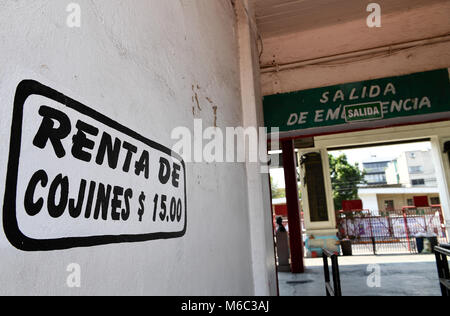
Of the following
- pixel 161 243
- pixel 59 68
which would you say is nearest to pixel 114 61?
pixel 59 68

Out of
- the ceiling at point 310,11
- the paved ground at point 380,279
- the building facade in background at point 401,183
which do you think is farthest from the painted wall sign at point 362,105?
the building facade in background at point 401,183

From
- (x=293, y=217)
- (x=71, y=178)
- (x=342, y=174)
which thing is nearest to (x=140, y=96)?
(x=71, y=178)

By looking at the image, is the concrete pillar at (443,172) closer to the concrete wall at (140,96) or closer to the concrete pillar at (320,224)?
the concrete pillar at (320,224)

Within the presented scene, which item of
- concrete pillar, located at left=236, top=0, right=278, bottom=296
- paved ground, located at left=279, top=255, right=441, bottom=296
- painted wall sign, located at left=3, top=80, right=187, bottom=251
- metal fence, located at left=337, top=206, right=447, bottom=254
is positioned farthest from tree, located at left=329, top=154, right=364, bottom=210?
painted wall sign, located at left=3, top=80, right=187, bottom=251

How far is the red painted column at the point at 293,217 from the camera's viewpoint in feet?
19.1

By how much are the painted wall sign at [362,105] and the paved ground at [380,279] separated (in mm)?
2180

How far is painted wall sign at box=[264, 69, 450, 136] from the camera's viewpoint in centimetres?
305

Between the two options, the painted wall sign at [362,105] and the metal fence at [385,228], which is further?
the metal fence at [385,228]

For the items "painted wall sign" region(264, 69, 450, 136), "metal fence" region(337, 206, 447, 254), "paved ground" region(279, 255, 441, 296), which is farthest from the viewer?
"metal fence" region(337, 206, 447, 254)

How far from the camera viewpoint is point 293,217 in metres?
5.85

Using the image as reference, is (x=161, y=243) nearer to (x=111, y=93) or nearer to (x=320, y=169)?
(x=111, y=93)

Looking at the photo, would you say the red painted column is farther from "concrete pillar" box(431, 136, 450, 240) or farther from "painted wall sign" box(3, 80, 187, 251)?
"painted wall sign" box(3, 80, 187, 251)

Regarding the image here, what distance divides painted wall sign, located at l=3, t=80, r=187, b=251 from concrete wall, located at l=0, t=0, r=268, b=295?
0.02 metres

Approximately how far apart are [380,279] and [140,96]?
5.02 m
